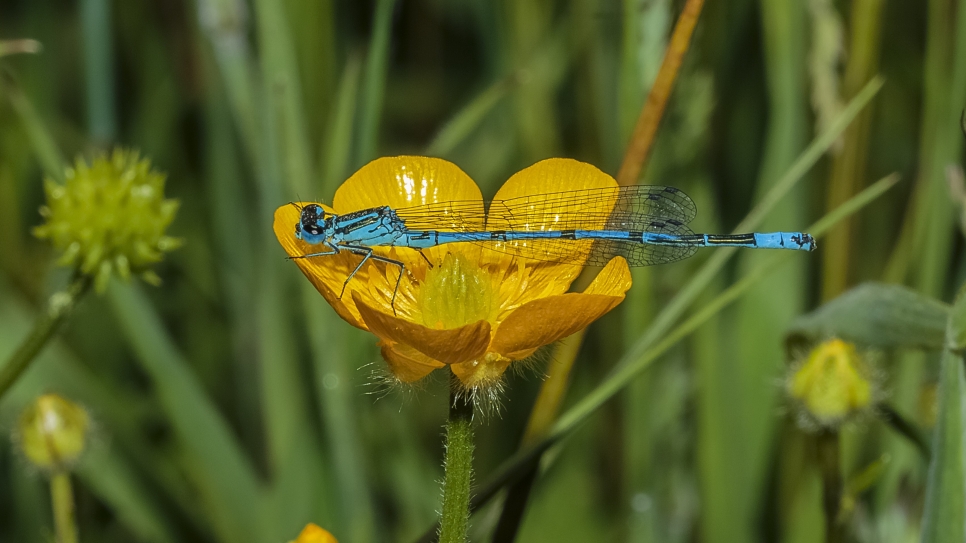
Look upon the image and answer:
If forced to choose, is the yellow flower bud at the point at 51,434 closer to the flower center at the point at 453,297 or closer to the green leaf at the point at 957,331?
the flower center at the point at 453,297

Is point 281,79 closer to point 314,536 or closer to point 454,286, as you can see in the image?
point 454,286

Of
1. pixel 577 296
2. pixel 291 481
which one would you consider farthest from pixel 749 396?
pixel 577 296

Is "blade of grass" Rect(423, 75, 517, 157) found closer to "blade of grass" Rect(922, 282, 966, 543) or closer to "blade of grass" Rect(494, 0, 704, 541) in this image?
"blade of grass" Rect(494, 0, 704, 541)

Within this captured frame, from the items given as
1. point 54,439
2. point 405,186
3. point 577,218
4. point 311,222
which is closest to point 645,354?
point 577,218

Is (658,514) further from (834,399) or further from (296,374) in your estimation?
(296,374)

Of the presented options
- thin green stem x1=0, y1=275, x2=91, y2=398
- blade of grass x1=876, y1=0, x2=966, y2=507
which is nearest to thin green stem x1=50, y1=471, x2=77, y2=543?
thin green stem x1=0, y1=275, x2=91, y2=398

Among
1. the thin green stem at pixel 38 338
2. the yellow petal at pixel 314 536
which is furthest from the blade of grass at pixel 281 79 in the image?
the yellow petal at pixel 314 536

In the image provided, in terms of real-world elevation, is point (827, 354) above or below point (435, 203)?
below
